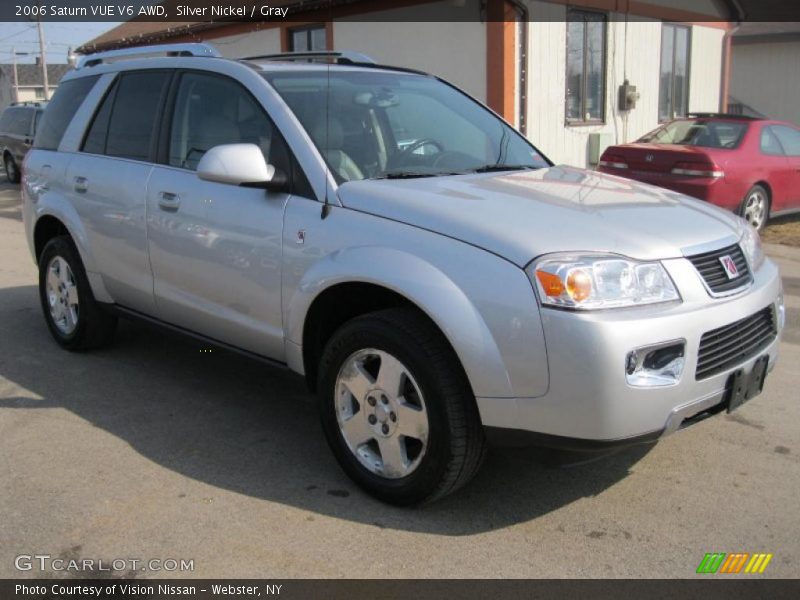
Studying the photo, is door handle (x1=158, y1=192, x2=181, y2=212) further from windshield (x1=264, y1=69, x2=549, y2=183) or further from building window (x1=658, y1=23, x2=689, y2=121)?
building window (x1=658, y1=23, x2=689, y2=121)

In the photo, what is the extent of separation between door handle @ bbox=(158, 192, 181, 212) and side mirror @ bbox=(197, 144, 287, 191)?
0.58 m

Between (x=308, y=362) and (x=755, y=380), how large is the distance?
6.23ft

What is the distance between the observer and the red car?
9.54 metres

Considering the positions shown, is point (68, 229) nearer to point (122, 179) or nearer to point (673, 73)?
point (122, 179)

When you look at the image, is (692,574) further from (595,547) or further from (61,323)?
(61,323)

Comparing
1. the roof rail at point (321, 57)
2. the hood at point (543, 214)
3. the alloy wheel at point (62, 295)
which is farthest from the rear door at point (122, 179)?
the hood at point (543, 214)

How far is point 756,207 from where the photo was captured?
10.1 m

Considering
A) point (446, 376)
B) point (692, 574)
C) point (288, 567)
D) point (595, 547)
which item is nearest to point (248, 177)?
point (446, 376)

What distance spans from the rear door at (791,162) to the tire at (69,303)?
28.5 feet

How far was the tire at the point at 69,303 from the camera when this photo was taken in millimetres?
5191

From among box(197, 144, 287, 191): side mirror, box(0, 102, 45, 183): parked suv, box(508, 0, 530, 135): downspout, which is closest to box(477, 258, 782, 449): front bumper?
box(197, 144, 287, 191): side mirror

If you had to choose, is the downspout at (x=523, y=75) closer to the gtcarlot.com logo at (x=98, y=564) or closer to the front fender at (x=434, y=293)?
the front fender at (x=434, y=293)

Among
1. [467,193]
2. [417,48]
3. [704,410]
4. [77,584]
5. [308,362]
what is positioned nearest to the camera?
[77,584]

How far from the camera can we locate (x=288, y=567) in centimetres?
298
